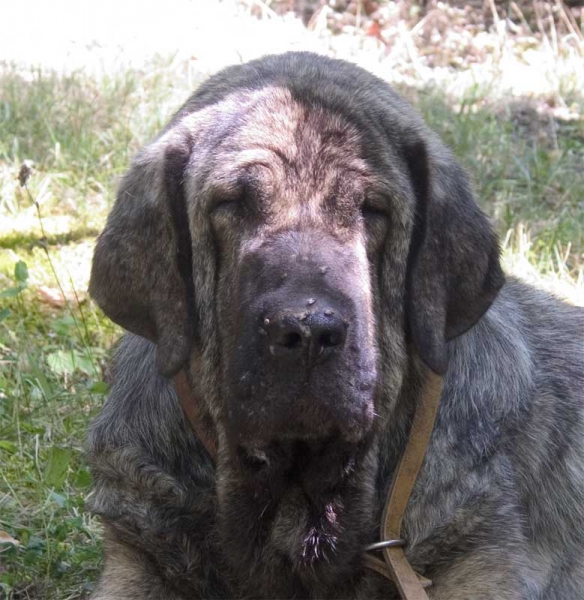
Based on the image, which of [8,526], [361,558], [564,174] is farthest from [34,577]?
A: [564,174]

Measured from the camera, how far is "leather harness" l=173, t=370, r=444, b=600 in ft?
12.6

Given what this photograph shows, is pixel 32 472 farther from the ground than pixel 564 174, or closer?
closer

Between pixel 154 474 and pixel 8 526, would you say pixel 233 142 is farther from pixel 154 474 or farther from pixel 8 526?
pixel 8 526

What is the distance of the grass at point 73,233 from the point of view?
4.72 meters

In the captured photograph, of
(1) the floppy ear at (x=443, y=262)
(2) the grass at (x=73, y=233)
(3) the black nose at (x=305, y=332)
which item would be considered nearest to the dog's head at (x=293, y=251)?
(1) the floppy ear at (x=443, y=262)

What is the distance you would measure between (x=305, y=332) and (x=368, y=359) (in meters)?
0.33

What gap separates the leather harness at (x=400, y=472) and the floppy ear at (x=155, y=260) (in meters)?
0.18

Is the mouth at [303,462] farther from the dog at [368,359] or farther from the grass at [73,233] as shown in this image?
the grass at [73,233]

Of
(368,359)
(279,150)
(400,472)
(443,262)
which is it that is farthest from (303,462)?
(279,150)

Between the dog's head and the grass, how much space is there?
1.07m

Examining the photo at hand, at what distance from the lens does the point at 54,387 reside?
5629mm

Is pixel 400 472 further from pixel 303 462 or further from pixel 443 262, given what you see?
pixel 443 262

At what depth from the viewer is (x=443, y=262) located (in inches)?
154

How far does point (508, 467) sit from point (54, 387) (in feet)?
→ 7.96
